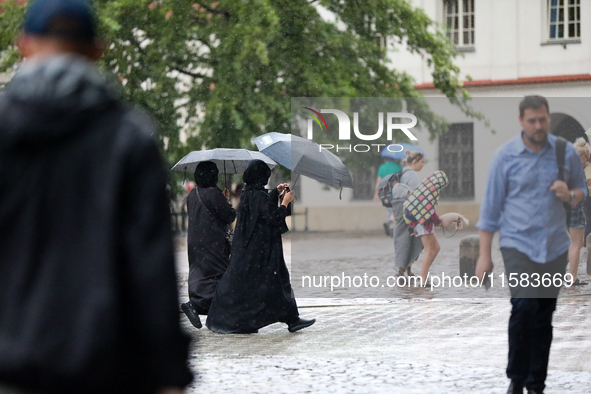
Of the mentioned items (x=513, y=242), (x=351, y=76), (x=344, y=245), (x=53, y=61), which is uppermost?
(x=351, y=76)

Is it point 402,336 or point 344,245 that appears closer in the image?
point 402,336

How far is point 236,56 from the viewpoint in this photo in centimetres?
1806

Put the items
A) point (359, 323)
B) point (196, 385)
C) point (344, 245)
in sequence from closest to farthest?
point (196, 385)
point (359, 323)
point (344, 245)

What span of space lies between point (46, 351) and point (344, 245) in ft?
66.6

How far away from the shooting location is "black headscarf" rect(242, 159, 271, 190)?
8.93 m

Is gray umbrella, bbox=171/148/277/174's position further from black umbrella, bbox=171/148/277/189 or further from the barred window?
the barred window

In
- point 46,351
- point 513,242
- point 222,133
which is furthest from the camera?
point 222,133

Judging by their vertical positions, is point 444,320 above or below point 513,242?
below

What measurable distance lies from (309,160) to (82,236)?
790 cm

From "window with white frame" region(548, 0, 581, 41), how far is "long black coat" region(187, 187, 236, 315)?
860 inches

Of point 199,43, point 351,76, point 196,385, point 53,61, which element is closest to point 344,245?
point 351,76

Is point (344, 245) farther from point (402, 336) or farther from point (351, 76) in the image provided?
point (402, 336)

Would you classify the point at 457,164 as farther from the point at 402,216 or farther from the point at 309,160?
the point at 402,216

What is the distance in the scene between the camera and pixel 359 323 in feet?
31.0
